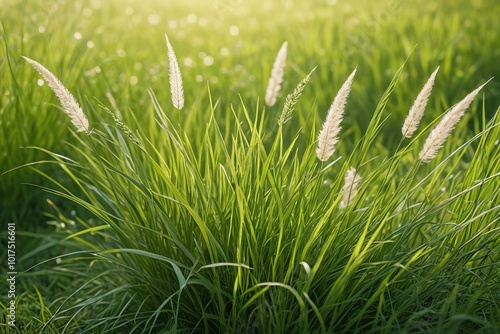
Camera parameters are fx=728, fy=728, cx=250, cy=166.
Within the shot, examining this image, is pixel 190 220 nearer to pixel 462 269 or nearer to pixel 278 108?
pixel 462 269

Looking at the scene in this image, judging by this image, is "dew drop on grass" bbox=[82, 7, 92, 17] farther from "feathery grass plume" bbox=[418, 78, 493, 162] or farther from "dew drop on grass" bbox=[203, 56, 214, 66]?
"feathery grass plume" bbox=[418, 78, 493, 162]

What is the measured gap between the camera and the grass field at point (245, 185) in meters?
1.94

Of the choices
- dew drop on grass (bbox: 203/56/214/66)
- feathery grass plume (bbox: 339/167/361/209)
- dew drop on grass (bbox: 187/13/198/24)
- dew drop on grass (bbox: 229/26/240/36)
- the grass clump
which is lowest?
dew drop on grass (bbox: 187/13/198/24)

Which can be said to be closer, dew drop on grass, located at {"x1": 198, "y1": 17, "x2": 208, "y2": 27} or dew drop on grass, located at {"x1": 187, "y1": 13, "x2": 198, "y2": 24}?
dew drop on grass, located at {"x1": 198, "y1": 17, "x2": 208, "y2": 27}

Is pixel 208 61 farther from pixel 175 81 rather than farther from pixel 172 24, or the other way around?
pixel 175 81

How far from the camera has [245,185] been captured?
6.70 feet

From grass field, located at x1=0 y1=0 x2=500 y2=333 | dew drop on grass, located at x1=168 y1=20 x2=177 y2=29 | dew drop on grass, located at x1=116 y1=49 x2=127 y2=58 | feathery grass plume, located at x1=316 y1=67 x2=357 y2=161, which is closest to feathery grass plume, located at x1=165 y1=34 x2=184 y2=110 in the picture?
grass field, located at x1=0 y1=0 x2=500 y2=333

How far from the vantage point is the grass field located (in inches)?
76.2

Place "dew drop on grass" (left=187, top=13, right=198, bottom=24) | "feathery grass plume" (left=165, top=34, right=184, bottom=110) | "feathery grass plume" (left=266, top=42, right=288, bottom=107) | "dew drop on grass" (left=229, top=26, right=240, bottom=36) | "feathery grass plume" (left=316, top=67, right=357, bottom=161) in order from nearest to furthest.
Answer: "feathery grass plume" (left=316, top=67, right=357, bottom=161) < "feathery grass plume" (left=165, top=34, right=184, bottom=110) < "feathery grass plume" (left=266, top=42, right=288, bottom=107) < "dew drop on grass" (left=229, top=26, right=240, bottom=36) < "dew drop on grass" (left=187, top=13, right=198, bottom=24)

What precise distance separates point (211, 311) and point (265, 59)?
2.73 meters

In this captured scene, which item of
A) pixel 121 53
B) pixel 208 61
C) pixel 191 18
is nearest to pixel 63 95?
pixel 121 53

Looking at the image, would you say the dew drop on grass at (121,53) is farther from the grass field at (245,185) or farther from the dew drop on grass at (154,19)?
the dew drop on grass at (154,19)

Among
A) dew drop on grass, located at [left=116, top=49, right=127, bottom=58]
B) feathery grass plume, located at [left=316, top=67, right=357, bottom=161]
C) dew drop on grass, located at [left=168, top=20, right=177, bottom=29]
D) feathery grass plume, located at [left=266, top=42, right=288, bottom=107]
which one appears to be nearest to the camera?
feathery grass plume, located at [left=316, top=67, right=357, bottom=161]

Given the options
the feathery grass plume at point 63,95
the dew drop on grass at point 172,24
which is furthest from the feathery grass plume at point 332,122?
the dew drop on grass at point 172,24
